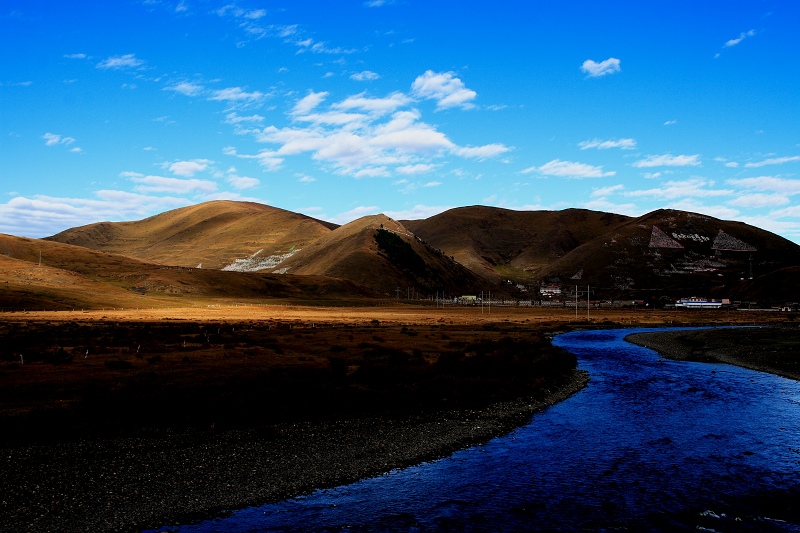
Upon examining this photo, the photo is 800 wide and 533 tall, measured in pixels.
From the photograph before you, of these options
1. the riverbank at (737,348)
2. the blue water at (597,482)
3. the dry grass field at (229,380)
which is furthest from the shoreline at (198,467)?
the riverbank at (737,348)

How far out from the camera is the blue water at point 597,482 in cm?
1833

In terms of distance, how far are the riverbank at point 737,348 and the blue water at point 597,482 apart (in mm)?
22341

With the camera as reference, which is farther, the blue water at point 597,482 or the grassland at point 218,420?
the grassland at point 218,420

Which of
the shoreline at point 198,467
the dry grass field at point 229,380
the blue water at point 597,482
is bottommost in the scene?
the blue water at point 597,482

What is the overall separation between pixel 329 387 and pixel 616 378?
87.8ft

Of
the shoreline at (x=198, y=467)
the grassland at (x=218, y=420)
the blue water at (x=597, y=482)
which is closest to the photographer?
the shoreline at (x=198, y=467)

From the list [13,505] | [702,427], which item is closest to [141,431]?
[13,505]

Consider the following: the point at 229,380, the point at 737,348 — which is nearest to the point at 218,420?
the point at 229,380

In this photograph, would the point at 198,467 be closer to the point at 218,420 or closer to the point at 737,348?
the point at 218,420

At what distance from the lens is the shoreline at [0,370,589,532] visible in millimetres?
17734

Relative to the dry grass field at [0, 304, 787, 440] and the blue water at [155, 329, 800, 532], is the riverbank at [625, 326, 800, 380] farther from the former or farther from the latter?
the blue water at [155, 329, 800, 532]

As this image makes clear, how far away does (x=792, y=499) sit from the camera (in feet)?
67.1

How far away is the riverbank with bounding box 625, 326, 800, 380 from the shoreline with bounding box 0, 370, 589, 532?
39.9m

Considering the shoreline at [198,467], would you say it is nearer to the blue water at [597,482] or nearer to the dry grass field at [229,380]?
the blue water at [597,482]
